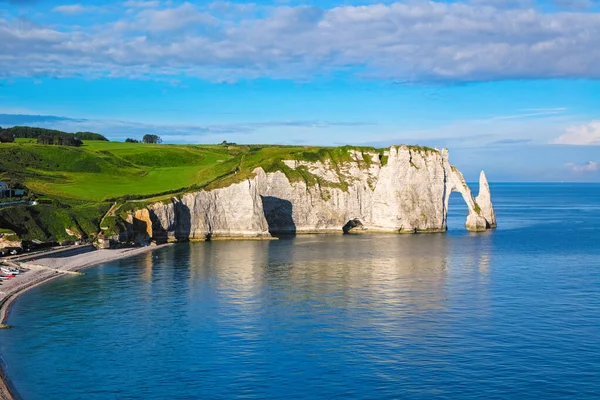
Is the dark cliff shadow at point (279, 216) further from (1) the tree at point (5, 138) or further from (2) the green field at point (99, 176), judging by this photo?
(1) the tree at point (5, 138)

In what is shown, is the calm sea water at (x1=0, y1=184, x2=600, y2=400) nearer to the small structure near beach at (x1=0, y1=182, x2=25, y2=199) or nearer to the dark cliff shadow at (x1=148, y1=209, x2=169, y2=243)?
the dark cliff shadow at (x1=148, y1=209, x2=169, y2=243)

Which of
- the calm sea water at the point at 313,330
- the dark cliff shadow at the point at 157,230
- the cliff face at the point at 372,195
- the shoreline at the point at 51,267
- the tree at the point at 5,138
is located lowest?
the calm sea water at the point at 313,330

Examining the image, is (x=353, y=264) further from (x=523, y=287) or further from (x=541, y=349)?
(x=541, y=349)

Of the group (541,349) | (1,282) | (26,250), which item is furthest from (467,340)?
(26,250)

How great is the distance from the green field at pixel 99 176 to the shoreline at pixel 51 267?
25.4 feet

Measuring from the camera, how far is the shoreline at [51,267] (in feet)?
204

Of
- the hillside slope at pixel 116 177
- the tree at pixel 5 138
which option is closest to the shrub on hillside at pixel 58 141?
the tree at pixel 5 138

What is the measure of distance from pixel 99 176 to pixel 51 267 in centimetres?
5704

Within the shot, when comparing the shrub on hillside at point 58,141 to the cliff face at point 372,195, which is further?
the shrub on hillside at point 58,141

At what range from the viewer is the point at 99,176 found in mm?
133000

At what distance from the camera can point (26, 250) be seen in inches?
3408

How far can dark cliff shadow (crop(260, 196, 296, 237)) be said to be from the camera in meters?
123

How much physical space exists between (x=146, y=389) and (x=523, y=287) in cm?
4311

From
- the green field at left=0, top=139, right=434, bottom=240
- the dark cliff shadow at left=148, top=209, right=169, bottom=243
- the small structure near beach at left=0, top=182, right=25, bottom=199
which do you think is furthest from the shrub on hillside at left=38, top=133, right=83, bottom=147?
the dark cliff shadow at left=148, top=209, right=169, bottom=243
